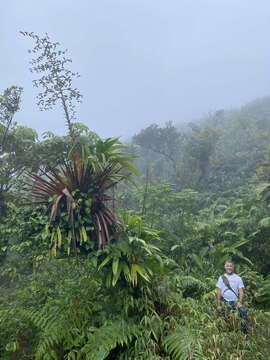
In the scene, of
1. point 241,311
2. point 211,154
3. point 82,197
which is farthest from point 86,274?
point 211,154

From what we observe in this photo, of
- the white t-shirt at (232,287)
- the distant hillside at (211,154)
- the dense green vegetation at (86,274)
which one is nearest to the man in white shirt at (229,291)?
the white t-shirt at (232,287)

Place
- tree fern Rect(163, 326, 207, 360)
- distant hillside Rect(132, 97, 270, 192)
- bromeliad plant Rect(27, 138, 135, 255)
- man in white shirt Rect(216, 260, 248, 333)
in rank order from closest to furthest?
1. tree fern Rect(163, 326, 207, 360)
2. bromeliad plant Rect(27, 138, 135, 255)
3. man in white shirt Rect(216, 260, 248, 333)
4. distant hillside Rect(132, 97, 270, 192)

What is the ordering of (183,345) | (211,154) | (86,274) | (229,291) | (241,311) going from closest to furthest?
(183,345)
(241,311)
(229,291)
(86,274)
(211,154)

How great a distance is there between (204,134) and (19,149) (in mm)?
14582

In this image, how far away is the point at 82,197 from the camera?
4.80 meters

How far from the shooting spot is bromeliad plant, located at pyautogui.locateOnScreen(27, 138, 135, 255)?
4.61 meters

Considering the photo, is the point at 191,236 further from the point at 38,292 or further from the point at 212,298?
the point at 38,292

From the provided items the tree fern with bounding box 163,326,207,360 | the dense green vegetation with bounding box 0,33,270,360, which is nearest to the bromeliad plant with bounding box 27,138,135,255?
the dense green vegetation with bounding box 0,33,270,360

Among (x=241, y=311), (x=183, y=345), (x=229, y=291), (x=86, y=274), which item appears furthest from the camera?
(x=86, y=274)

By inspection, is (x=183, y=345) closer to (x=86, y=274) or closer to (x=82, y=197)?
(x=86, y=274)

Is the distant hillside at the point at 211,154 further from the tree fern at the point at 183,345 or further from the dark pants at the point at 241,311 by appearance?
the tree fern at the point at 183,345

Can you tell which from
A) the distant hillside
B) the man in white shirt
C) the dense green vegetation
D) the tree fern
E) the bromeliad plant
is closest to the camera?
the tree fern

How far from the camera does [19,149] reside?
7.17 meters

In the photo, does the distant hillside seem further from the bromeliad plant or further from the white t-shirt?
the white t-shirt
